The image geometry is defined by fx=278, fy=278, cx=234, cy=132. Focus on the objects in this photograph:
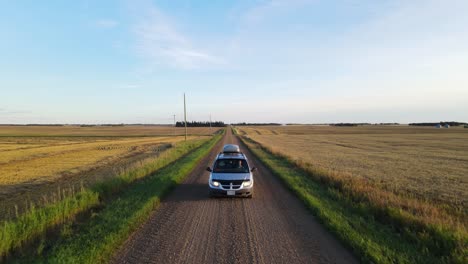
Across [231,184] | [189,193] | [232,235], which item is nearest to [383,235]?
[232,235]

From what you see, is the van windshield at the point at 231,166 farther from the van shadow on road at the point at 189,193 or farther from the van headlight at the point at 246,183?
the van shadow on road at the point at 189,193

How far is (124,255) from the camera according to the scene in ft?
18.0

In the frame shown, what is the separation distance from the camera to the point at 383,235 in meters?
6.55

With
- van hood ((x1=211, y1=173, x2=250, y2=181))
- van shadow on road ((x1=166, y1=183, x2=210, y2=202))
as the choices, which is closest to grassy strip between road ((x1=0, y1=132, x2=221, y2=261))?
van shadow on road ((x1=166, y1=183, x2=210, y2=202))

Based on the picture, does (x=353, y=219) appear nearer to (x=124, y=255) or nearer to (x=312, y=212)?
(x=312, y=212)

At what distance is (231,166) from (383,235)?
614cm

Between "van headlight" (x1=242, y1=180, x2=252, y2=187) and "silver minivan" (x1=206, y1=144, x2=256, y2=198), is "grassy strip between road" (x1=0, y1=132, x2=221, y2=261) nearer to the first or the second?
"silver minivan" (x1=206, y1=144, x2=256, y2=198)

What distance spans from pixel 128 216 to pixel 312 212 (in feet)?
17.6

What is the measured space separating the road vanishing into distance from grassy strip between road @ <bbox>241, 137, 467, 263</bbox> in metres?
0.36

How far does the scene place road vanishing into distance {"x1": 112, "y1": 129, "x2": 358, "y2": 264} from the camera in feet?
17.8

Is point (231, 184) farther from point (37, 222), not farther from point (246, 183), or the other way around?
point (37, 222)

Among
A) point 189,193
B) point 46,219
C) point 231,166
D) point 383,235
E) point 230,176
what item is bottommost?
point 189,193

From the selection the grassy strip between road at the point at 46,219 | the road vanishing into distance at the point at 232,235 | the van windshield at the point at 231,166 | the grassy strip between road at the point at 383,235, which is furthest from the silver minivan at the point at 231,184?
the grassy strip between road at the point at 46,219

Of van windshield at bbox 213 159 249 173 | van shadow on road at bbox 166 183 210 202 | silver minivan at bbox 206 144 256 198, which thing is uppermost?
van windshield at bbox 213 159 249 173
